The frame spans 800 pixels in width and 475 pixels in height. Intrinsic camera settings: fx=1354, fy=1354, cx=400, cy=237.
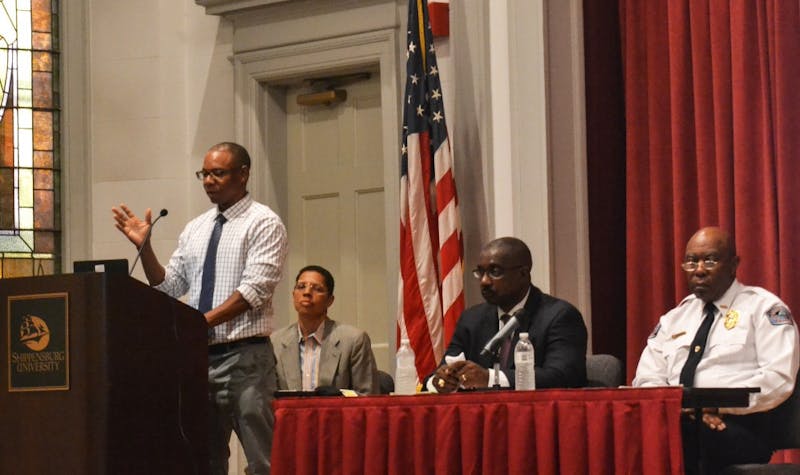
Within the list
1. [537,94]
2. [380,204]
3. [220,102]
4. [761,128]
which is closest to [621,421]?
[761,128]

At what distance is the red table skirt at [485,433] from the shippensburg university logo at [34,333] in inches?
34.1

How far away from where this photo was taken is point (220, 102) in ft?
28.1

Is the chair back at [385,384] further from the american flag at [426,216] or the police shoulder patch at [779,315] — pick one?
the police shoulder patch at [779,315]

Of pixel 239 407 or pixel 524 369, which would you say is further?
pixel 239 407

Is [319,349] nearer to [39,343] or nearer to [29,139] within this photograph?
[39,343]

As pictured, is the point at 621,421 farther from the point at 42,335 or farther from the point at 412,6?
the point at 412,6

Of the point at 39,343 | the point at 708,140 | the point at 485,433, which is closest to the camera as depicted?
the point at 485,433

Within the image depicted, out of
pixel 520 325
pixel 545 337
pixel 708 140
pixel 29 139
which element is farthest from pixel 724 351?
pixel 29 139

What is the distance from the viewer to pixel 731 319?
5.41m

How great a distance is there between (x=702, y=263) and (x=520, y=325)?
2.58ft

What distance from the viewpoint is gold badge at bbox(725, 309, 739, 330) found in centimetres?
538

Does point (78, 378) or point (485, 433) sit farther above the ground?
point (78, 378)

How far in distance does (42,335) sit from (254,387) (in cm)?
105

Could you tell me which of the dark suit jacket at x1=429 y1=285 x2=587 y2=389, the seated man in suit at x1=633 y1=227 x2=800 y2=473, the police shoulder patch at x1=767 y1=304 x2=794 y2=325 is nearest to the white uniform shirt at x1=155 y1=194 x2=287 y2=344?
the dark suit jacket at x1=429 y1=285 x2=587 y2=389
